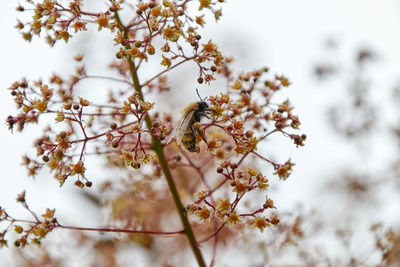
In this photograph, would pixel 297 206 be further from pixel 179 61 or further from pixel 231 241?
pixel 179 61

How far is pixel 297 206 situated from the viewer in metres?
3.95

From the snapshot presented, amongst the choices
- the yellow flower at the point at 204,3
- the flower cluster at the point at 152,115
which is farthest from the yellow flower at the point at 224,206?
the yellow flower at the point at 204,3

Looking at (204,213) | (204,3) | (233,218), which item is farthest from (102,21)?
(233,218)

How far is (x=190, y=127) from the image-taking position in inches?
104

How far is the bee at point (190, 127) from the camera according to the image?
2613 mm

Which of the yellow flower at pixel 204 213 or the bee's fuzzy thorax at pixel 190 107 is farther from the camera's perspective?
the bee's fuzzy thorax at pixel 190 107

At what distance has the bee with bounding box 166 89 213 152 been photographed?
8.57 ft

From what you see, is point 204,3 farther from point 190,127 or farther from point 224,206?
point 224,206

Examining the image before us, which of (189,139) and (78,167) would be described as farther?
(189,139)

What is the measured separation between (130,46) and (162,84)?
0.81 m

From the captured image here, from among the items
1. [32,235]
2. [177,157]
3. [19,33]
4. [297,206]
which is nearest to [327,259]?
[297,206]

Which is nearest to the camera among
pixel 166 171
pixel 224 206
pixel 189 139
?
pixel 224 206

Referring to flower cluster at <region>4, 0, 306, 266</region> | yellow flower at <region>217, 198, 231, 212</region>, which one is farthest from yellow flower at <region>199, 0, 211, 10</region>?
yellow flower at <region>217, 198, 231, 212</region>

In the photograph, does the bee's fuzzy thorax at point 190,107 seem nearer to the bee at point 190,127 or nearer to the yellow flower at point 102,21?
the bee at point 190,127
